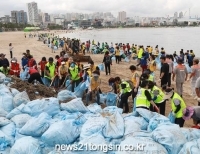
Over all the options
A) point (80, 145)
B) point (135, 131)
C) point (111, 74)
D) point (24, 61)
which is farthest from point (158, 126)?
point (111, 74)

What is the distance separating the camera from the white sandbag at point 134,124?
12.8 feet

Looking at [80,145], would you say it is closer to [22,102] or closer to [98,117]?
[98,117]

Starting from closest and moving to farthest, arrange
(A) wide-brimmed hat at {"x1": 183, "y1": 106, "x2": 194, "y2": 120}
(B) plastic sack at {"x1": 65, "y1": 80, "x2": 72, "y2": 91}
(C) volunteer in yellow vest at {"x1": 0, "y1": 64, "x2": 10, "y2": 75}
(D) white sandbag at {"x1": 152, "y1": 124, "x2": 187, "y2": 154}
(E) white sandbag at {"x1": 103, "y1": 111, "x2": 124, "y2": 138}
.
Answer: (D) white sandbag at {"x1": 152, "y1": 124, "x2": 187, "y2": 154} < (E) white sandbag at {"x1": 103, "y1": 111, "x2": 124, "y2": 138} < (A) wide-brimmed hat at {"x1": 183, "y1": 106, "x2": 194, "y2": 120} < (B) plastic sack at {"x1": 65, "y1": 80, "x2": 72, "y2": 91} < (C) volunteer in yellow vest at {"x1": 0, "y1": 64, "x2": 10, "y2": 75}

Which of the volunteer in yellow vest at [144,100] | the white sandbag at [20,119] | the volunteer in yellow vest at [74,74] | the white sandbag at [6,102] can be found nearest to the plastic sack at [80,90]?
the volunteer in yellow vest at [74,74]

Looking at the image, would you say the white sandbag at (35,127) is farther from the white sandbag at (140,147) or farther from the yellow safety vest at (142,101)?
the yellow safety vest at (142,101)

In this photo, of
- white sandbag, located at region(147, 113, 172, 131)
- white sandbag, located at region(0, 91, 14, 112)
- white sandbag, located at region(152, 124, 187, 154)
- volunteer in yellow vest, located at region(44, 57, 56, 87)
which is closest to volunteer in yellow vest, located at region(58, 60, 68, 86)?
volunteer in yellow vest, located at region(44, 57, 56, 87)

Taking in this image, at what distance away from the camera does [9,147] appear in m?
3.97

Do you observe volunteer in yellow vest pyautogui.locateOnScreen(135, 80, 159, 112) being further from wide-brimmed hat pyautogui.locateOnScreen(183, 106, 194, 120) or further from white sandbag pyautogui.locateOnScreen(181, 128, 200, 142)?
white sandbag pyautogui.locateOnScreen(181, 128, 200, 142)

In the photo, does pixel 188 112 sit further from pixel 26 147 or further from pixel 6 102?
pixel 6 102

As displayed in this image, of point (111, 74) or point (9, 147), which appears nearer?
point (9, 147)

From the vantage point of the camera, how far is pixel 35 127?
4.13m

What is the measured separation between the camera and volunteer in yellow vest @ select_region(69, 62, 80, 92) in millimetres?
7191

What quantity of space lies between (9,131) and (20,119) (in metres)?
0.31

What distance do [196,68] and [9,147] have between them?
4.98m
